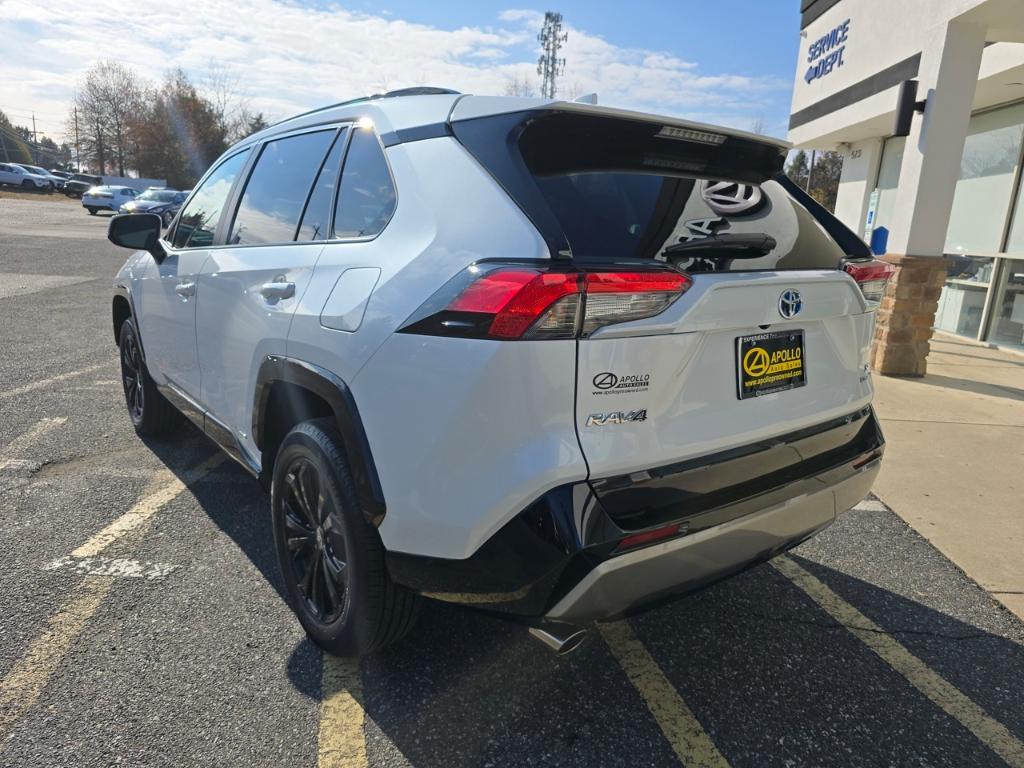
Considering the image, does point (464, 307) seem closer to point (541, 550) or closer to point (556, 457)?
point (556, 457)

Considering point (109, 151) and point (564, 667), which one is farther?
point (109, 151)

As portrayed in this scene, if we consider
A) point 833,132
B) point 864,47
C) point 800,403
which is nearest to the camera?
point 800,403

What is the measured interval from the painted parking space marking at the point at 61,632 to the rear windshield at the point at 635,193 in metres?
2.21

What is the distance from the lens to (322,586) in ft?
8.00

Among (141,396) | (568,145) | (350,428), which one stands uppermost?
(568,145)

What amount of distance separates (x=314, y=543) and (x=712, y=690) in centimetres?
147

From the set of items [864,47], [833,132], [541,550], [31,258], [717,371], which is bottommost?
[31,258]

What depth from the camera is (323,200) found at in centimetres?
258

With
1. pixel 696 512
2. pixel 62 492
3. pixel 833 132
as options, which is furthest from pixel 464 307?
pixel 833 132

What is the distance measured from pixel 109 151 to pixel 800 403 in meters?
78.5

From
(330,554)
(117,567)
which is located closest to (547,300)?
(330,554)

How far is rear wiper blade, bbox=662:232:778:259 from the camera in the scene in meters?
1.91

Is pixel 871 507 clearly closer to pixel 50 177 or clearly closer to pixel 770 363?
pixel 770 363

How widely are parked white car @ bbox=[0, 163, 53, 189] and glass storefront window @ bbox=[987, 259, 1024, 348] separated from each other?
57.0 m
